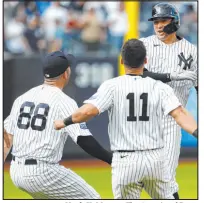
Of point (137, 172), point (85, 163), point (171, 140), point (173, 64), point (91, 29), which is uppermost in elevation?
point (91, 29)

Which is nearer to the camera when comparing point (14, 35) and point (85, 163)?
point (85, 163)

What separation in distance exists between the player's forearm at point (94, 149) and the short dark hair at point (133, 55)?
845 mm

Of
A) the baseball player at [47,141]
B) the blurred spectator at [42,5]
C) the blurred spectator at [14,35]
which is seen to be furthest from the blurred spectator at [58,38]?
the baseball player at [47,141]

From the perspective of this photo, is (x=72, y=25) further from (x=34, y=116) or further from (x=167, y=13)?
(x=34, y=116)

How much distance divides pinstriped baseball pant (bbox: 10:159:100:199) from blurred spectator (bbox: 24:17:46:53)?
32.1 ft

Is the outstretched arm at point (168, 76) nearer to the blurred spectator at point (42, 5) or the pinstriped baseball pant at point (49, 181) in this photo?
the pinstriped baseball pant at point (49, 181)

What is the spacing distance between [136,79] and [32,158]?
1.29 metres

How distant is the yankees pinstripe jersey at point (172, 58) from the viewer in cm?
891

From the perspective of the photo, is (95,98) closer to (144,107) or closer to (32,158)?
(144,107)

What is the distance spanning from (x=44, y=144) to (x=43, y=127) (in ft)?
0.53

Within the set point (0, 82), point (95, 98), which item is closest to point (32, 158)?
point (95, 98)

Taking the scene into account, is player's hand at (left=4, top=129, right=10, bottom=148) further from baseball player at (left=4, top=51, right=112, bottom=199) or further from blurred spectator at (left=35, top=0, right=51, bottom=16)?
blurred spectator at (left=35, top=0, right=51, bottom=16)

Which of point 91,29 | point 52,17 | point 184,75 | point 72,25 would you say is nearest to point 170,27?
point 184,75

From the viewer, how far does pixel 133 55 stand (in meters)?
6.74
